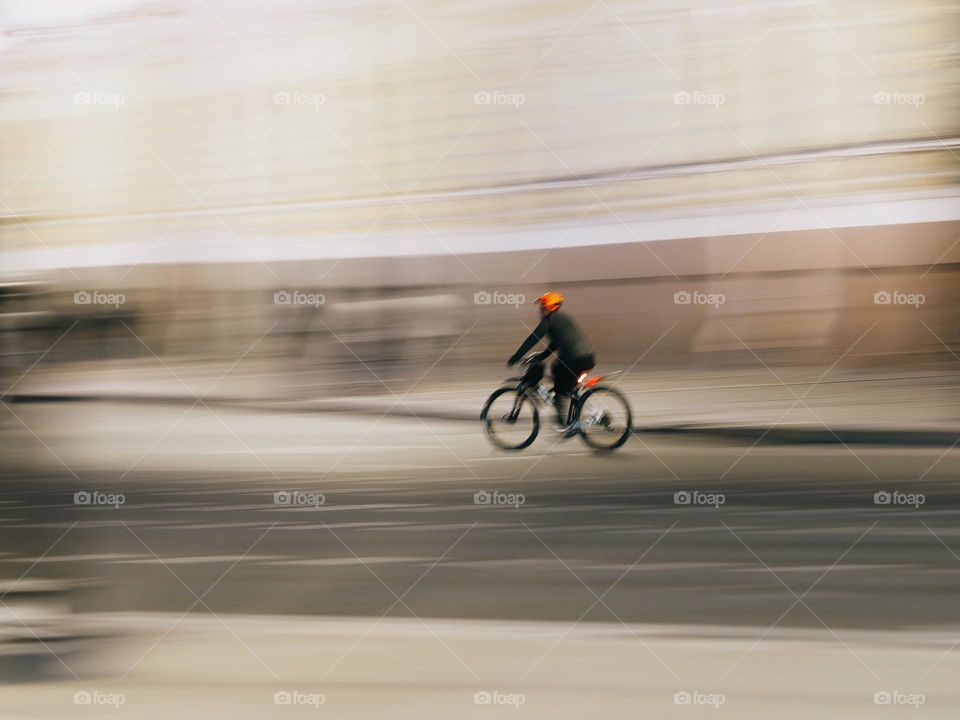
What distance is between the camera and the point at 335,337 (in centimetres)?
629

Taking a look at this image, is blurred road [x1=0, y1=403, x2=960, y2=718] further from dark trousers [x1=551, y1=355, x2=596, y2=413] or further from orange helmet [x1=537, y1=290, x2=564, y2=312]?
orange helmet [x1=537, y1=290, x2=564, y2=312]

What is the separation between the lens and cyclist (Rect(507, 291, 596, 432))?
19.6 feet

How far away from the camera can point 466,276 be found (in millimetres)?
6148

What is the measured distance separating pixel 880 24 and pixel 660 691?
454 cm

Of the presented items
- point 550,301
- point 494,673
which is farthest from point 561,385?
point 494,673

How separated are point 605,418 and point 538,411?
46cm

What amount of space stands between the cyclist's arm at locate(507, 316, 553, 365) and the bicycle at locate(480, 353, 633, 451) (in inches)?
3.2

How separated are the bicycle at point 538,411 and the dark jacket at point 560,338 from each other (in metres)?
0.12

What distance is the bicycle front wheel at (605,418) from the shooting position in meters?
6.14

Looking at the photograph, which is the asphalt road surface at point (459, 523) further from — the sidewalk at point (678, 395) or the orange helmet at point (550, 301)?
the orange helmet at point (550, 301)

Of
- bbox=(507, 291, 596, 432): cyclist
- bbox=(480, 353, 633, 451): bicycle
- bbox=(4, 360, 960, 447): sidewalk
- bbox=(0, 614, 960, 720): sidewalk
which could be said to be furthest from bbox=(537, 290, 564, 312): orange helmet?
bbox=(0, 614, 960, 720): sidewalk

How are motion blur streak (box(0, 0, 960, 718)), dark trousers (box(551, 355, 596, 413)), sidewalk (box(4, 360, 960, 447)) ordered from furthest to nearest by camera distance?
dark trousers (box(551, 355, 596, 413)), sidewalk (box(4, 360, 960, 447)), motion blur streak (box(0, 0, 960, 718))

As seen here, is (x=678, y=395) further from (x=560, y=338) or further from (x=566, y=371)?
(x=560, y=338)

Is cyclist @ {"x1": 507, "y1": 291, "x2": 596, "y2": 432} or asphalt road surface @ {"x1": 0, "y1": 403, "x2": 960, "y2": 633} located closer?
asphalt road surface @ {"x1": 0, "y1": 403, "x2": 960, "y2": 633}
